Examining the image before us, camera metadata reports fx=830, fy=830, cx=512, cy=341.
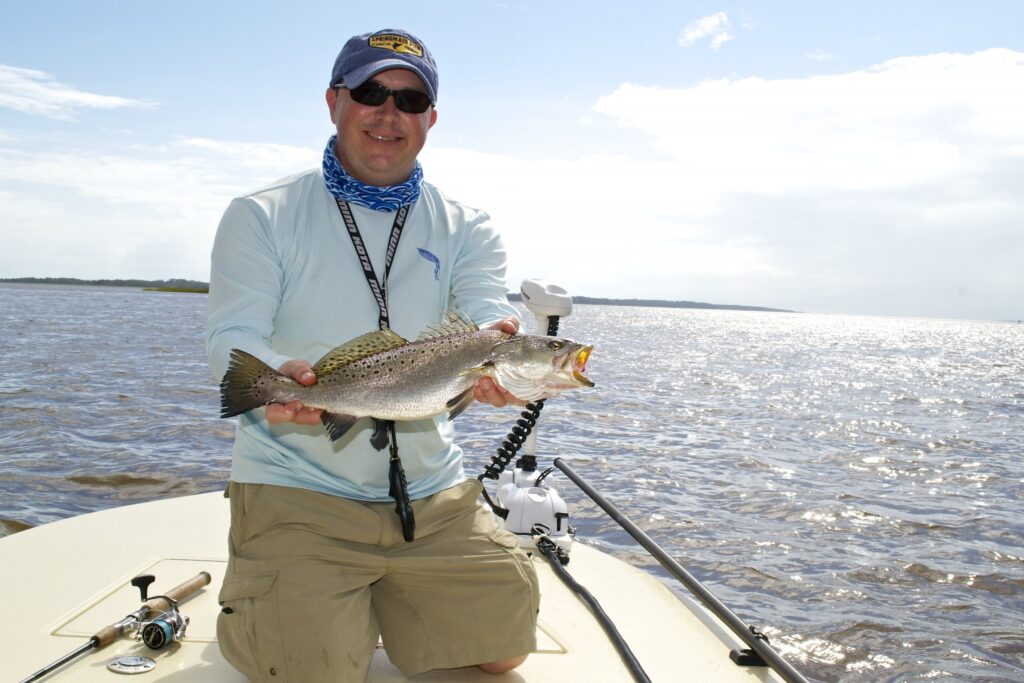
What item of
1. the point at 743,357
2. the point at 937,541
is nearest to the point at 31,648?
the point at 937,541

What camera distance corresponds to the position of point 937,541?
1050cm

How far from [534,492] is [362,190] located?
2808mm

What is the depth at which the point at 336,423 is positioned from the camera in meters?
3.62

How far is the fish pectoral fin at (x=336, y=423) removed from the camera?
11.9 ft

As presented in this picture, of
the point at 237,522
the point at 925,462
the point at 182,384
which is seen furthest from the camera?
the point at 182,384

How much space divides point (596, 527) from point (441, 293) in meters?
6.08

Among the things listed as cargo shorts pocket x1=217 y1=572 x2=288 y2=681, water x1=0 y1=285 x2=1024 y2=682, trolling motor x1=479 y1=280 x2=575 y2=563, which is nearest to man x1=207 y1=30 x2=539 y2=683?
cargo shorts pocket x1=217 y1=572 x2=288 y2=681

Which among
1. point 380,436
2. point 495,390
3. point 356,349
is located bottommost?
point 380,436

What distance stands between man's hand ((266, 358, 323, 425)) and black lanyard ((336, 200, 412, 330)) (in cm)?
59

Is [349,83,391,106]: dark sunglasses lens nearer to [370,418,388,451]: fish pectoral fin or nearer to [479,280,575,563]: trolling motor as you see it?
[370,418,388,451]: fish pectoral fin

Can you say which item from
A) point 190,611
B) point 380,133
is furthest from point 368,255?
point 190,611

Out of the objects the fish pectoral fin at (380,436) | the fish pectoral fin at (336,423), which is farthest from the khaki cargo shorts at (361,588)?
the fish pectoral fin at (336,423)

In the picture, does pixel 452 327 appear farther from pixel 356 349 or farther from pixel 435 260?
pixel 435 260

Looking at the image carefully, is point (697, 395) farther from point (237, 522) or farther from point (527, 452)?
point (237, 522)
